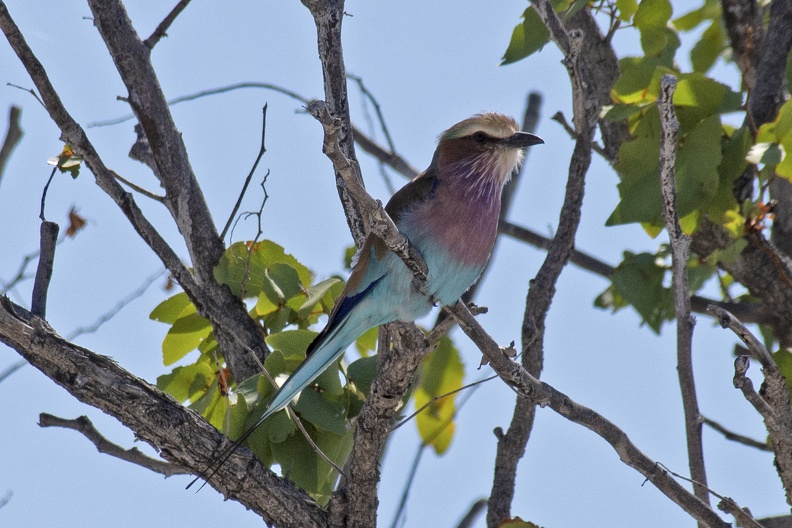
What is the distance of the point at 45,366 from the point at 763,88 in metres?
3.48

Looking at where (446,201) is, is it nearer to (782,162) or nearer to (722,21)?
(782,162)

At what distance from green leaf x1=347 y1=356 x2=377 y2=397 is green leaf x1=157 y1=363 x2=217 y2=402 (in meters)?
0.65

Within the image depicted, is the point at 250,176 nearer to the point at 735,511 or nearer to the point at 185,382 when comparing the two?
the point at 185,382

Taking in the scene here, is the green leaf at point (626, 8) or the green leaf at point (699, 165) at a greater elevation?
the green leaf at point (626, 8)

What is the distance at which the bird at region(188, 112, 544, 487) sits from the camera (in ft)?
11.5

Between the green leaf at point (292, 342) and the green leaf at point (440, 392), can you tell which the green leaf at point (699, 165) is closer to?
the green leaf at point (440, 392)

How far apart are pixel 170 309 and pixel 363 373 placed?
0.96 metres

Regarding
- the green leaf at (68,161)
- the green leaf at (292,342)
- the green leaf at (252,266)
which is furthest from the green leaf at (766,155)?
the green leaf at (68,161)

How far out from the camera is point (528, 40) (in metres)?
4.14

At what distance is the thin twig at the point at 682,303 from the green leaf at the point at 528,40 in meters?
0.69

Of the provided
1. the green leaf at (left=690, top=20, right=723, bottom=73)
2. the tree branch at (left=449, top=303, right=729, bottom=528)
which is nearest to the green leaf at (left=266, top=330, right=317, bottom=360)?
the tree branch at (left=449, top=303, right=729, bottom=528)

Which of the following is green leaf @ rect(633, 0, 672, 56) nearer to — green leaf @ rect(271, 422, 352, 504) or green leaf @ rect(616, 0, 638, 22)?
green leaf @ rect(616, 0, 638, 22)

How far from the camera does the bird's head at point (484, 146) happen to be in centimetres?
402

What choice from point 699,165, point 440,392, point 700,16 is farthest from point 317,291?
point 700,16
